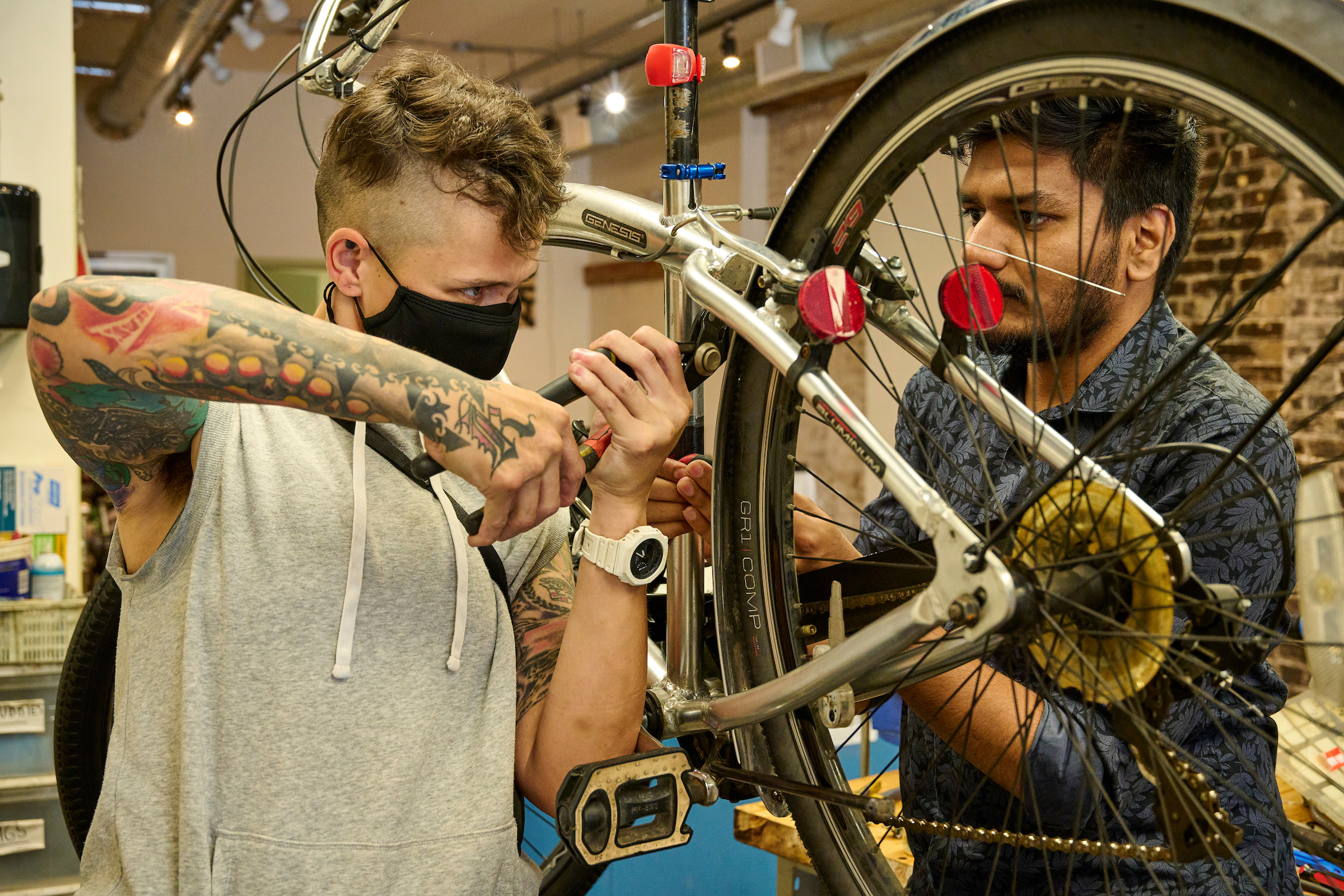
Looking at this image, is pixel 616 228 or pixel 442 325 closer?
pixel 442 325

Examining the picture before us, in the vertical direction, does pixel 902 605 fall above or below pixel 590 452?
below

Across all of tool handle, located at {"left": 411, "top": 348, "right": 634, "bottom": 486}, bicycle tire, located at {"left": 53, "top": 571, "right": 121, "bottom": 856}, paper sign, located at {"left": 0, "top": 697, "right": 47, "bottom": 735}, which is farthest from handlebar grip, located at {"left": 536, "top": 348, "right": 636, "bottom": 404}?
paper sign, located at {"left": 0, "top": 697, "right": 47, "bottom": 735}

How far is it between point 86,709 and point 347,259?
872mm

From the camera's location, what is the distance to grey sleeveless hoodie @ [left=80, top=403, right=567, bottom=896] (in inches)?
39.4

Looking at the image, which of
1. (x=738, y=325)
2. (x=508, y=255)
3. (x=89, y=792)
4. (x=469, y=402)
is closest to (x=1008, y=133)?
(x=738, y=325)

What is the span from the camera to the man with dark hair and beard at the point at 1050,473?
3.35 feet

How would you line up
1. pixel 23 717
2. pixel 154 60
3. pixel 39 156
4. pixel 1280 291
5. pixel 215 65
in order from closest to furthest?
pixel 23 717
pixel 39 156
pixel 1280 291
pixel 154 60
pixel 215 65

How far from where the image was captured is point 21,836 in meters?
2.60

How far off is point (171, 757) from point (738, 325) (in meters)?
0.67

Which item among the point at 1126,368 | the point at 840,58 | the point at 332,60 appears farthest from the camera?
the point at 840,58

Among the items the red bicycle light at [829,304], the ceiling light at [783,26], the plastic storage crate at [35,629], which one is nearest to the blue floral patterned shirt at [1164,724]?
the red bicycle light at [829,304]

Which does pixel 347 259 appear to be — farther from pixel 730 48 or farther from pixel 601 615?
pixel 730 48


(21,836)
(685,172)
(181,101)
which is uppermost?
(181,101)

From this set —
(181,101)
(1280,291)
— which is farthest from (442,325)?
(181,101)
